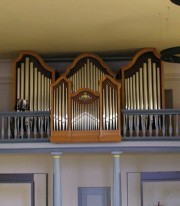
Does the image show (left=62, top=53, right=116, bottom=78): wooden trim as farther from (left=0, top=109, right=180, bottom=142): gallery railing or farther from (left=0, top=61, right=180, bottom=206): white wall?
(left=0, top=61, right=180, bottom=206): white wall

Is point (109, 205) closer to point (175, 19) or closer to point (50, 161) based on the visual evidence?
point (50, 161)

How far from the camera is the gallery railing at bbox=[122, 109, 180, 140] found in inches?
377

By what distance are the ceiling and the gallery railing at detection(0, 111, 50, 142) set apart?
157cm

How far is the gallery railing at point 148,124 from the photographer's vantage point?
31.4 feet

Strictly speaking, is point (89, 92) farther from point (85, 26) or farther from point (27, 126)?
point (27, 126)

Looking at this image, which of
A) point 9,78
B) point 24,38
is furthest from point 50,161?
point 24,38

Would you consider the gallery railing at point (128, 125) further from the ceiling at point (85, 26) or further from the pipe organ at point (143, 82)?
the ceiling at point (85, 26)

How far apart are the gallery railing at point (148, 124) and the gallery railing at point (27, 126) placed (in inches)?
65.2

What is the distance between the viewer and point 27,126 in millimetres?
10023

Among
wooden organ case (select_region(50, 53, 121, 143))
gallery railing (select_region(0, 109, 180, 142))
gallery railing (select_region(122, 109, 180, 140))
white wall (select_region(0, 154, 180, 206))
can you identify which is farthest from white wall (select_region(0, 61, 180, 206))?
wooden organ case (select_region(50, 53, 121, 143))

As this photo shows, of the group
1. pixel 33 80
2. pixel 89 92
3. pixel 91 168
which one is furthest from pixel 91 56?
pixel 91 168

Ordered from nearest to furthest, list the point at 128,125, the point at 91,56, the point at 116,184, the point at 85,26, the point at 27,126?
the point at 85,26 → the point at 116,184 → the point at 128,125 → the point at 27,126 → the point at 91,56

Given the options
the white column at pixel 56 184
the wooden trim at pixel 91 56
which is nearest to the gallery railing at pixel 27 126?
the white column at pixel 56 184

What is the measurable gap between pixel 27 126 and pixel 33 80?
126 cm
